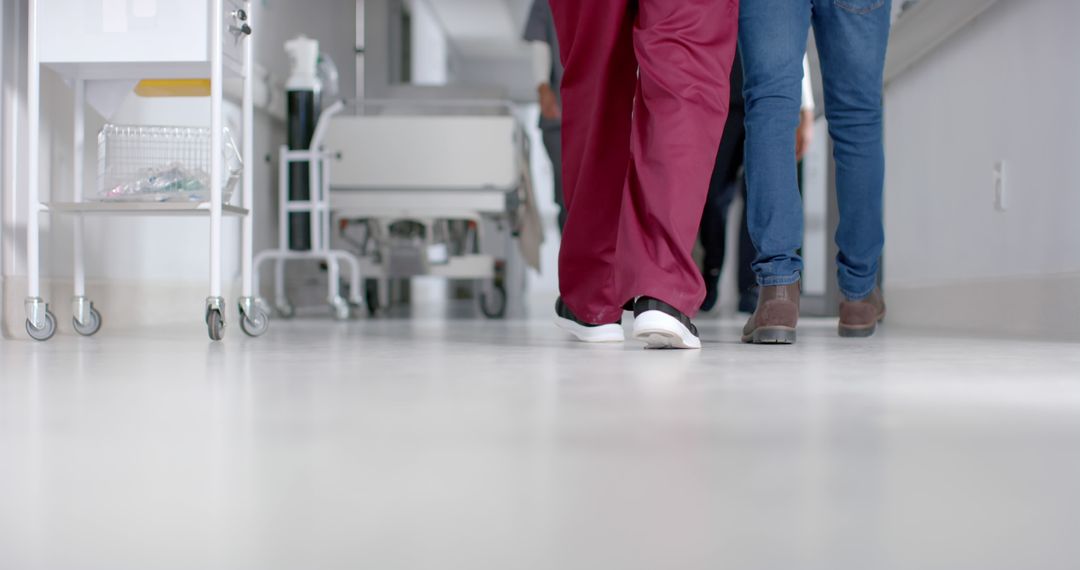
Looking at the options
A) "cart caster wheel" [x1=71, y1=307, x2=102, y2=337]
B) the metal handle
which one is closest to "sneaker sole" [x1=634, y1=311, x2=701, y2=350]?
the metal handle

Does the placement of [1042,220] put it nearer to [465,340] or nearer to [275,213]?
[465,340]

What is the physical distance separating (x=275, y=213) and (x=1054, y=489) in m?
4.15

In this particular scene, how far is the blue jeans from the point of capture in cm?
180

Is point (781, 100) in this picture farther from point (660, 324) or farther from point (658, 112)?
point (660, 324)

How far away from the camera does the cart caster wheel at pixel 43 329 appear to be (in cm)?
205

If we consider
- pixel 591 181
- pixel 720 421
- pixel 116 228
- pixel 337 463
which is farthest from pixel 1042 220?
pixel 116 228

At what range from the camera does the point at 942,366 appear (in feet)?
4.26

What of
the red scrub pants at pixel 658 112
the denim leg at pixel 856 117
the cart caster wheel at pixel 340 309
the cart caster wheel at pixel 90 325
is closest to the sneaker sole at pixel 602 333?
the red scrub pants at pixel 658 112

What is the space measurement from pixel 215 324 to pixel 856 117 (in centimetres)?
131

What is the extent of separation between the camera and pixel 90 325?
2297mm

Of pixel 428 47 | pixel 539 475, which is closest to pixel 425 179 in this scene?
pixel 539 475

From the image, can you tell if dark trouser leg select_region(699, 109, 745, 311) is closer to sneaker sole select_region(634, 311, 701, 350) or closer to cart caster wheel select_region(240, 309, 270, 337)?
cart caster wheel select_region(240, 309, 270, 337)

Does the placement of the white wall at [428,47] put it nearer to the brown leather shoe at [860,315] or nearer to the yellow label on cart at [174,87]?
the yellow label on cart at [174,87]

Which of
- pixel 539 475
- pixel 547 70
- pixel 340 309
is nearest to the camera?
pixel 539 475
